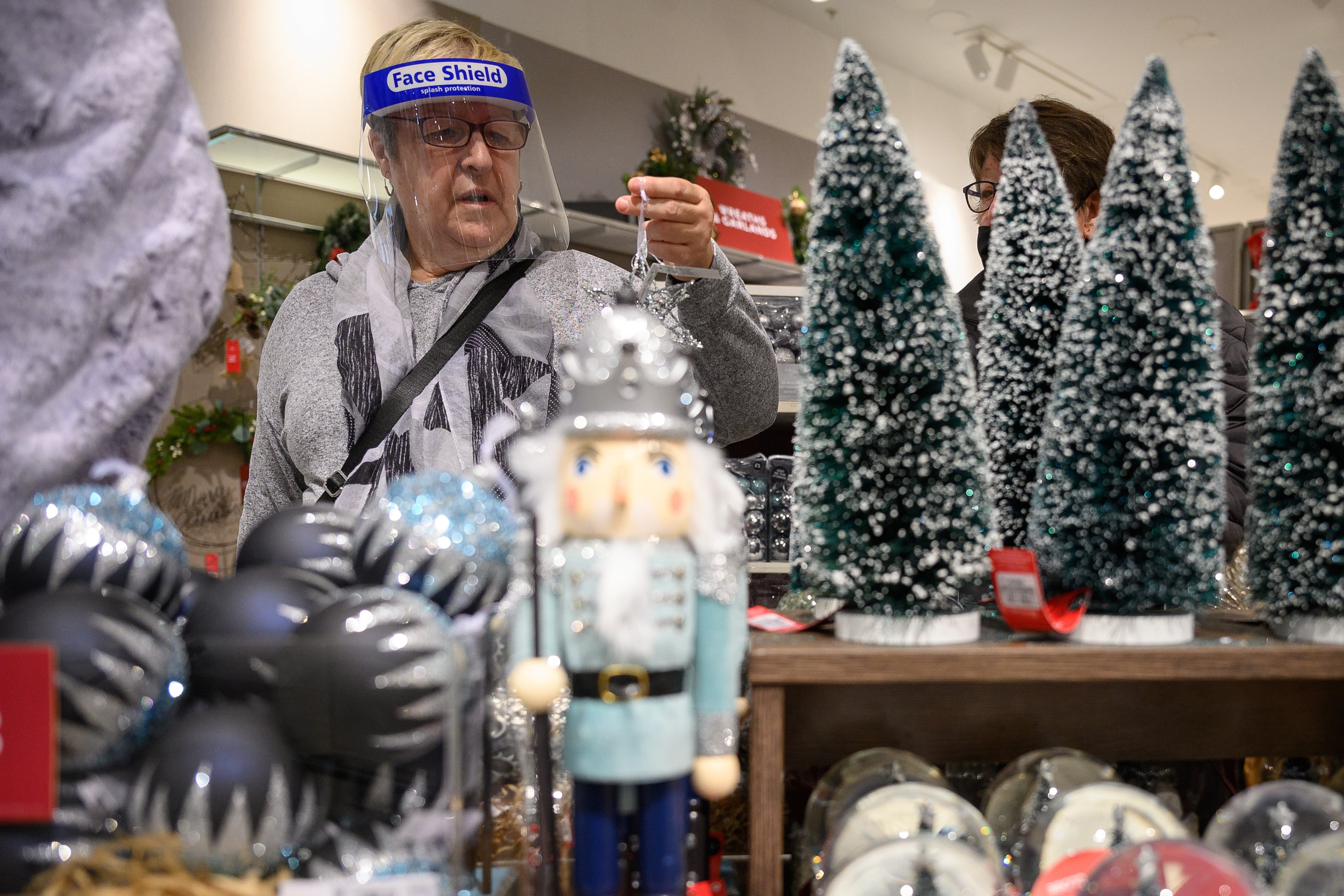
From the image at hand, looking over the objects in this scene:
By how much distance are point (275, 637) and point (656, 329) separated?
33 cm

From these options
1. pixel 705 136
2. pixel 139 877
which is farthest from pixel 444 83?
pixel 705 136

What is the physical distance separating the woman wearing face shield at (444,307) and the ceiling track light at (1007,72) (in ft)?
14.3

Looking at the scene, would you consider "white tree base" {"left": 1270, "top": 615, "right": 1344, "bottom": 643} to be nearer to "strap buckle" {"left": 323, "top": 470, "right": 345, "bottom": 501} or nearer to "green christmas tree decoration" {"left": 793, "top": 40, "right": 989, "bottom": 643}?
"green christmas tree decoration" {"left": 793, "top": 40, "right": 989, "bottom": 643}

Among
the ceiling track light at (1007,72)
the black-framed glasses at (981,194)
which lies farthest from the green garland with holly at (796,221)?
the black-framed glasses at (981,194)

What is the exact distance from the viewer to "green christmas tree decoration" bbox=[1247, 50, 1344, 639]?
743mm

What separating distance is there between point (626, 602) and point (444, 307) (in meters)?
0.94

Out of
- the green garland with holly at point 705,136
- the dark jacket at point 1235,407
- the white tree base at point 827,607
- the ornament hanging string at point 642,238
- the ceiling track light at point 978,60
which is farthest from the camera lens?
the ceiling track light at point 978,60

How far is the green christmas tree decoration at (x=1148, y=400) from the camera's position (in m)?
0.73

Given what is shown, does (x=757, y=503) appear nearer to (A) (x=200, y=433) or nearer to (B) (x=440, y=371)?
(B) (x=440, y=371)

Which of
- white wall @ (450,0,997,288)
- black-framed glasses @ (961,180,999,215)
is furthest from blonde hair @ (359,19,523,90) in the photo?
white wall @ (450,0,997,288)

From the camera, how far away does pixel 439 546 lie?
67cm

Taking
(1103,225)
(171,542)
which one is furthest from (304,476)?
(1103,225)

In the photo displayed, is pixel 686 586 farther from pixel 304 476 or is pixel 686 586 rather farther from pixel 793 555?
pixel 304 476

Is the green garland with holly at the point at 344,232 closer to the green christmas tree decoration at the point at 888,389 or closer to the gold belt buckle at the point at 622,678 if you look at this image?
the green christmas tree decoration at the point at 888,389
